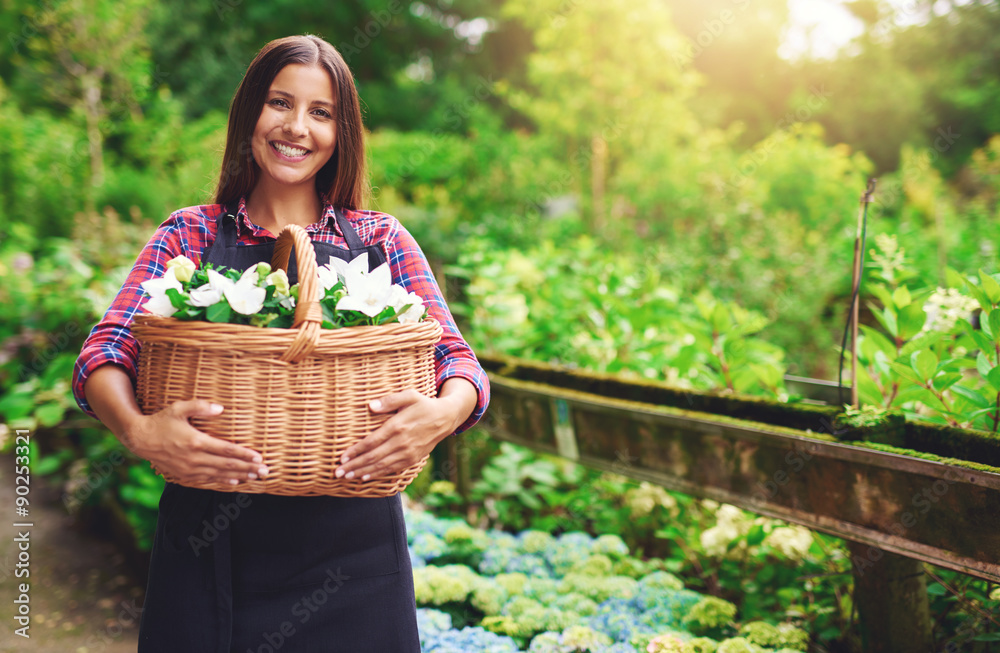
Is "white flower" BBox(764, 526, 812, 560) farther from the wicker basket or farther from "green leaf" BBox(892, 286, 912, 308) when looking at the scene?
the wicker basket

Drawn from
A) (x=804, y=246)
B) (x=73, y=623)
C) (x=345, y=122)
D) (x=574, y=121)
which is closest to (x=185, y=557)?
(x=345, y=122)

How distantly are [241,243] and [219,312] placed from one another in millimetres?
390

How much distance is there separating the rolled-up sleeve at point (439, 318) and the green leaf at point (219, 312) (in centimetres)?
39

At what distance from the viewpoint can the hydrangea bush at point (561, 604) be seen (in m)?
1.72

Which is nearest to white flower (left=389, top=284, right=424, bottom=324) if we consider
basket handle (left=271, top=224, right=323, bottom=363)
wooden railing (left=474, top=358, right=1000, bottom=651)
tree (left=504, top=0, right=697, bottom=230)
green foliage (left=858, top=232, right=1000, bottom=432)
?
basket handle (left=271, top=224, right=323, bottom=363)

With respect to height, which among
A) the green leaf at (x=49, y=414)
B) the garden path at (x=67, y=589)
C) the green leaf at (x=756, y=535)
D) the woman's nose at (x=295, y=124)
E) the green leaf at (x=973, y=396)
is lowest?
the garden path at (x=67, y=589)

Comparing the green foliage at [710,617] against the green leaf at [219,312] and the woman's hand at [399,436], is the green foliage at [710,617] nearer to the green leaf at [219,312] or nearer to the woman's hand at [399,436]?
the woman's hand at [399,436]

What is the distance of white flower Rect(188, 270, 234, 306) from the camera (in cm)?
92

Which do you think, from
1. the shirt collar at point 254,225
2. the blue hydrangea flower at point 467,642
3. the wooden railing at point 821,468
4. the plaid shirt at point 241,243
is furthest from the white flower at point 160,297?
the wooden railing at point 821,468

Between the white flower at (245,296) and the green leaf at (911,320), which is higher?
the white flower at (245,296)

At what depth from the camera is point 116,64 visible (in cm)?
745

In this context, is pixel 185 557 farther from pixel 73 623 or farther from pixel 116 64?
pixel 116 64

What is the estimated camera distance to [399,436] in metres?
0.98

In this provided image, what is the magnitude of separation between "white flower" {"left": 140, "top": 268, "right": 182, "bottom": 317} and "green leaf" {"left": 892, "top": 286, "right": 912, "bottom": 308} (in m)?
1.72
